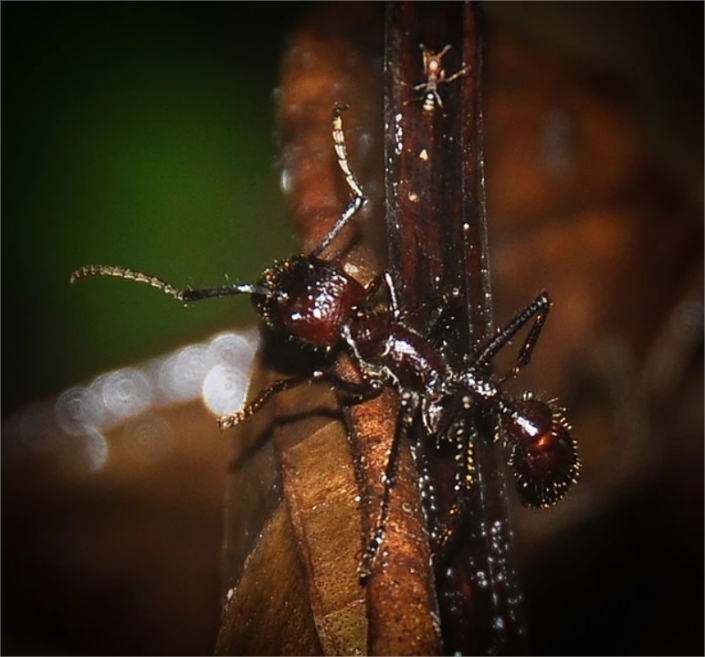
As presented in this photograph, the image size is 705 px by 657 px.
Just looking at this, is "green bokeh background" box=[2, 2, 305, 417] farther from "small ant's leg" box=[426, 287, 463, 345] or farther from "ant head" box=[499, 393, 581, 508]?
"ant head" box=[499, 393, 581, 508]

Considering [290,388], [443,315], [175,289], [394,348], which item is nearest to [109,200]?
[175,289]

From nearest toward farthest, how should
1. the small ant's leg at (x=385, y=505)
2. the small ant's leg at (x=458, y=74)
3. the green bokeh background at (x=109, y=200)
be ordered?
the small ant's leg at (x=385, y=505)
the small ant's leg at (x=458, y=74)
the green bokeh background at (x=109, y=200)

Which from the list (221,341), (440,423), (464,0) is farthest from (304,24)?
(440,423)

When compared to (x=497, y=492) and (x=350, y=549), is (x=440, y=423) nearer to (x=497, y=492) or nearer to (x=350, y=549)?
(x=497, y=492)

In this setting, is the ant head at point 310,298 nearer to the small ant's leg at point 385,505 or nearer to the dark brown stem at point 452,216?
the dark brown stem at point 452,216

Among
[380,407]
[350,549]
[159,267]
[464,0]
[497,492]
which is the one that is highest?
[464,0]

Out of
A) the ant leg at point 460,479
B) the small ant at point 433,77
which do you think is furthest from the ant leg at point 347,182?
the ant leg at point 460,479

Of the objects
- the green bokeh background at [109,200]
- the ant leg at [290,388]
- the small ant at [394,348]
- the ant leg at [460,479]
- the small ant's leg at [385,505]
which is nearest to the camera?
the small ant's leg at [385,505]
